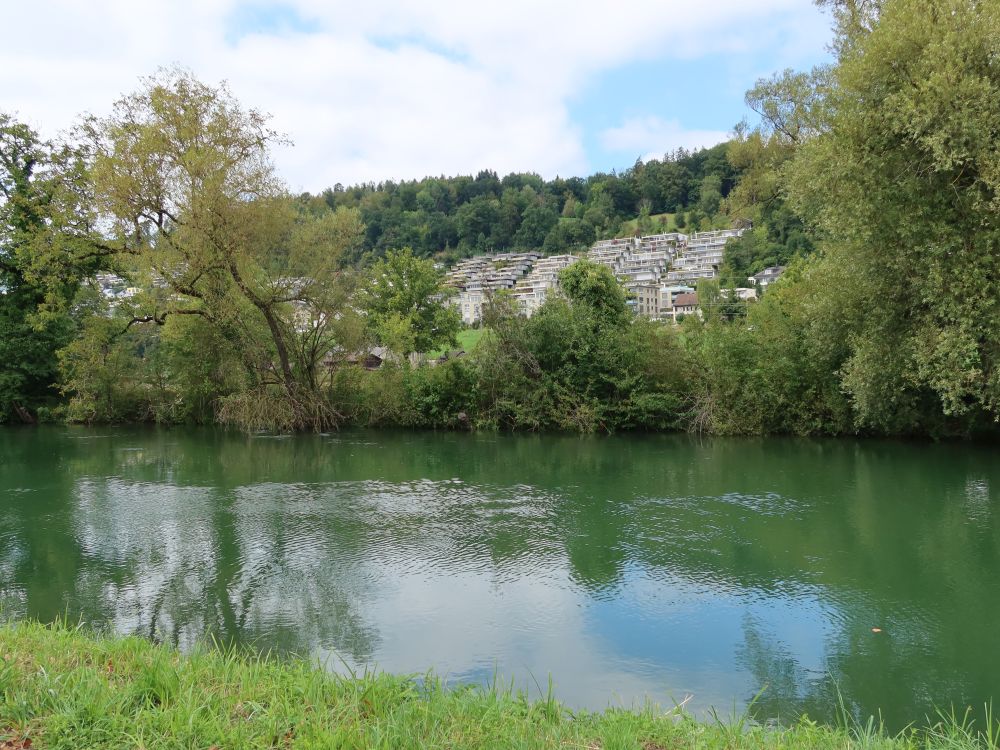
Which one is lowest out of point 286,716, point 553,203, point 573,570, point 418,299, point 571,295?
point 573,570

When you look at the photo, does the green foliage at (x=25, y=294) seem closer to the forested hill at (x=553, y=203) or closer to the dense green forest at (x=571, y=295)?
the dense green forest at (x=571, y=295)

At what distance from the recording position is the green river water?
6465mm

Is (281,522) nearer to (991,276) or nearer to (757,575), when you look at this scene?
(757,575)

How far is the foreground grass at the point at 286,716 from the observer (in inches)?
151

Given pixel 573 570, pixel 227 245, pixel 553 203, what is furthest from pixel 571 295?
pixel 553 203

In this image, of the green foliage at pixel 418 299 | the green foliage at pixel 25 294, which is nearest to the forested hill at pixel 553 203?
the green foliage at pixel 418 299

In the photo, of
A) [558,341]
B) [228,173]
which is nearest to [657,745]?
[558,341]

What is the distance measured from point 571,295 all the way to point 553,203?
126 meters

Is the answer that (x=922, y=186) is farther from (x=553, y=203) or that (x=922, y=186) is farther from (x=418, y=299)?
(x=553, y=203)

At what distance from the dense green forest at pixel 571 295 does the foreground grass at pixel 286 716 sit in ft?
40.7

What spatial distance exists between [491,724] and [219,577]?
20.2 ft

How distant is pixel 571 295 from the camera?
25891 mm

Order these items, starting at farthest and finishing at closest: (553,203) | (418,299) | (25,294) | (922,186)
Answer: (553,203)
(418,299)
(25,294)
(922,186)

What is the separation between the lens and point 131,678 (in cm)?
467
